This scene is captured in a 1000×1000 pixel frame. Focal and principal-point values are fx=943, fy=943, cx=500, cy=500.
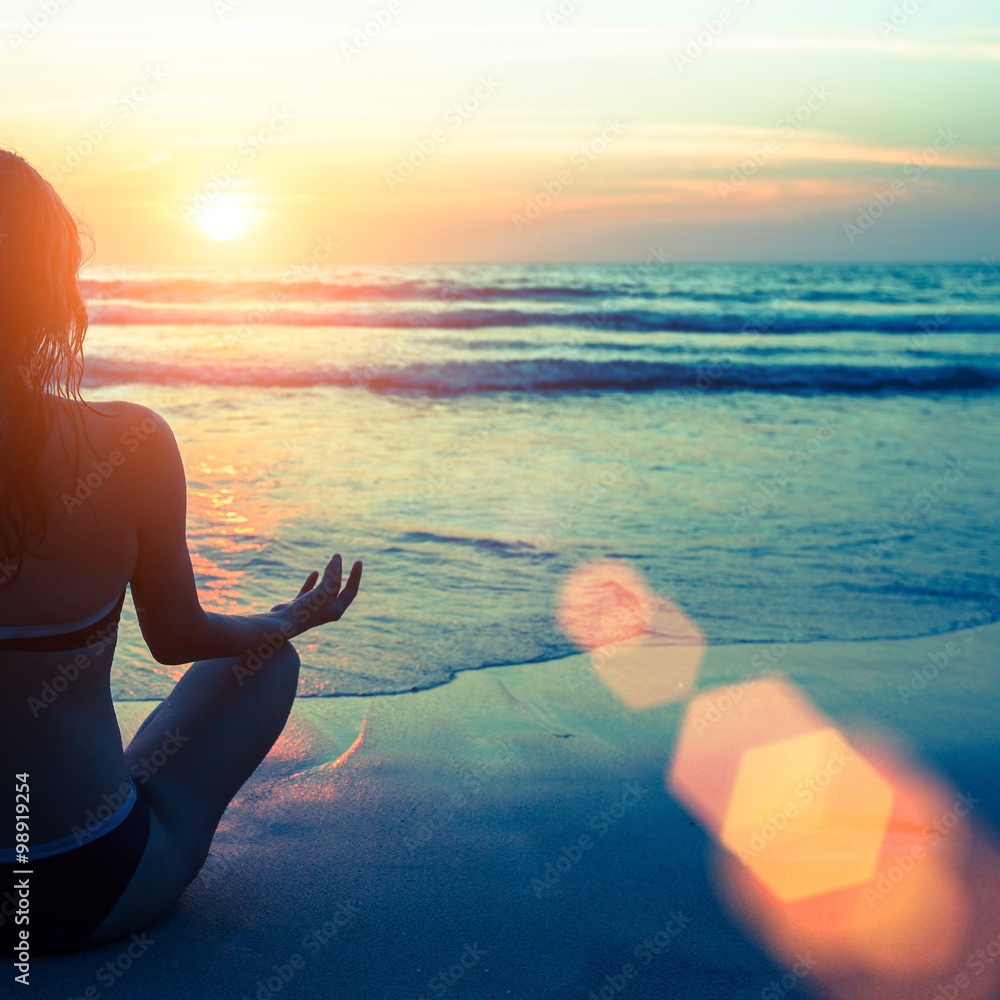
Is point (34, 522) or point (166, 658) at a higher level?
point (34, 522)

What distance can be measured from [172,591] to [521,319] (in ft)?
77.4

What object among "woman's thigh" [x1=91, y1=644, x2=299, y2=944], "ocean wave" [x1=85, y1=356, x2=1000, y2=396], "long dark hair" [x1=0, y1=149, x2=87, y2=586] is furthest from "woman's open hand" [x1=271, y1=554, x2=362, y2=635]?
→ "ocean wave" [x1=85, y1=356, x2=1000, y2=396]

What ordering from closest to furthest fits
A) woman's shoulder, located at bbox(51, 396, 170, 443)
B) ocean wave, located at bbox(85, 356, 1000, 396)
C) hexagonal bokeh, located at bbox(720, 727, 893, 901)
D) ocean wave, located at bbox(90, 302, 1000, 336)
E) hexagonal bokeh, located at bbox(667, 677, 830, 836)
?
woman's shoulder, located at bbox(51, 396, 170, 443)
hexagonal bokeh, located at bbox(720, 727, 893, 901)
hexagonal bokeh, located at bbox(667, 677, 830, 836)
ocean wave, located at bbox(85, 356, 1000, 396)
ocean wave, located at bbox(90, 302, 1000, 336)

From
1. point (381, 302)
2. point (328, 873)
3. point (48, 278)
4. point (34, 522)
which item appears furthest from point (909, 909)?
point (381, 302)

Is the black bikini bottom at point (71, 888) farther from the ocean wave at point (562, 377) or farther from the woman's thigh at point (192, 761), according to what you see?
the ocean wave at point (562, 377)

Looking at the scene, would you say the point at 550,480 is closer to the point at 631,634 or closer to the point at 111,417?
the point at 631,634

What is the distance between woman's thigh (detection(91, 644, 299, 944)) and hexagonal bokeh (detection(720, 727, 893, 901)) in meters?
1.33

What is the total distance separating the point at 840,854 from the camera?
2502mm

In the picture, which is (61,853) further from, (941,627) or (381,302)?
(381,302)

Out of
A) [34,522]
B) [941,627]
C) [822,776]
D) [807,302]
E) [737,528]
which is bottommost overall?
[807,302]

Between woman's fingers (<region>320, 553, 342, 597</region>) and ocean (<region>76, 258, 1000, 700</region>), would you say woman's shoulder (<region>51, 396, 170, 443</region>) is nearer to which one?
woman's fingers (<region>320, 553, 342, 597</region>)

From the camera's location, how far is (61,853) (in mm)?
1729

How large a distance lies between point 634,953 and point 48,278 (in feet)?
5.96

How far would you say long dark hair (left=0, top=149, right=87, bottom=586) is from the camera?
58.6 inches
